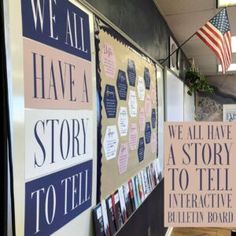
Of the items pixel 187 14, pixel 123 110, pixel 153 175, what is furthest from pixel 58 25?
pixel 187 14

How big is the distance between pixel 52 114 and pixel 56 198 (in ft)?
1.01

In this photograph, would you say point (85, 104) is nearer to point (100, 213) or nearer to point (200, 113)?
point (100, 213)

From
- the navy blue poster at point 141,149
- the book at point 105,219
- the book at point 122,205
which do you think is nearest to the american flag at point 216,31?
the navy blue poster at point 141,149

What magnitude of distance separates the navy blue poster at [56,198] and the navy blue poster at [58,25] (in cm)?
48

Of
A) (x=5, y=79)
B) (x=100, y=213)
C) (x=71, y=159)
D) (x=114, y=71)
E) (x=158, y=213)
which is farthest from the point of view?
(x=158, y=213)

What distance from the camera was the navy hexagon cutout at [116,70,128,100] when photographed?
1.87 metres

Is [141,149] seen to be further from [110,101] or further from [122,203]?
[110,101]

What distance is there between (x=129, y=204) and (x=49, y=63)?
1.25 m

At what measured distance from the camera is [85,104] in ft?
4.56

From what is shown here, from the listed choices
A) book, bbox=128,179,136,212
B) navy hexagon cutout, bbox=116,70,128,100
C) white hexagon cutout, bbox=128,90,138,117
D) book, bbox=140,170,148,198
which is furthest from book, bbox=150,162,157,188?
navy hexagon cutout, bbox=116,70,128,100

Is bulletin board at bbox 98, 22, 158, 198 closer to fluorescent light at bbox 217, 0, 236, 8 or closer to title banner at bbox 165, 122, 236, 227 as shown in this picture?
title banner at bbox 165, 122, 236, 227

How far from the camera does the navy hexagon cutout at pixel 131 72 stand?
2.10 metres

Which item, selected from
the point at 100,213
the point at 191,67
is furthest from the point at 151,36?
the point at 191,67

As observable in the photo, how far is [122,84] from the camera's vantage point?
6.35 ft
